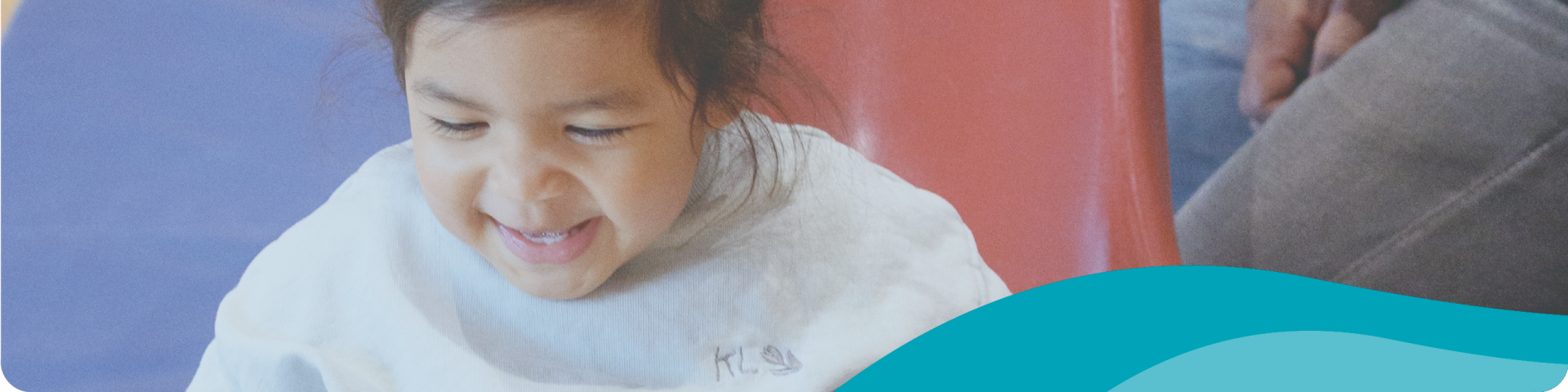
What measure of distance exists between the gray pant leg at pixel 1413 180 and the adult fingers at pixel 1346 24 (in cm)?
1

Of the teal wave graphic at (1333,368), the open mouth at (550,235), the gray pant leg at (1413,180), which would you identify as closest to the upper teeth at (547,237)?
the open mouth at (550,235)

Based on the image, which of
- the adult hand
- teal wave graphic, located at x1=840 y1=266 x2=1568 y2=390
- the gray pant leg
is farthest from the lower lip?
the adult hand

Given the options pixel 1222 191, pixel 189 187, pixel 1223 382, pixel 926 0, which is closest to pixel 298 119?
pixel 189 187

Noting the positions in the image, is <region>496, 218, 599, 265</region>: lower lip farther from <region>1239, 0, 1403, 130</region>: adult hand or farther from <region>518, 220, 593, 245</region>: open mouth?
<region>1239, 0, 1403, 130</region>: adult hand

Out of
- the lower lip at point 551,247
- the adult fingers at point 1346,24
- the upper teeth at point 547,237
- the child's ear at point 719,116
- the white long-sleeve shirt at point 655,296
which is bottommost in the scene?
the adult fingers at point 1346,24

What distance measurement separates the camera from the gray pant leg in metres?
0.80

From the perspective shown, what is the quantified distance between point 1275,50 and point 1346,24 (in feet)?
0.19

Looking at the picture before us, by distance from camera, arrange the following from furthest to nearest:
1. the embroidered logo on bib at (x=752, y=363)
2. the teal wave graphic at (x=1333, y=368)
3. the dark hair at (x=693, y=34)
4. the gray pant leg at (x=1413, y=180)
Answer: the gray pant leg at (x=1413, y=180) < the teal wave graphic at (x=1333, y=368) < the embroidered logo on bib at (x=752, y=363) < the dark hair at (x=693, y=34)

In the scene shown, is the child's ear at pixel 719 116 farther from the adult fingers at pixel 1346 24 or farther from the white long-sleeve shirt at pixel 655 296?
the adult fingers at pixel 1346 24

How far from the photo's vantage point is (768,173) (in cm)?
52

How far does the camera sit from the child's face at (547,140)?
1.22 ft

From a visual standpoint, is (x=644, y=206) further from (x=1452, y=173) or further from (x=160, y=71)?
(x=1452, y=173)

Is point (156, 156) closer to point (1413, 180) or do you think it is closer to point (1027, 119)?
point (1027, 119)

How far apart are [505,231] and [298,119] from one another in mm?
103
